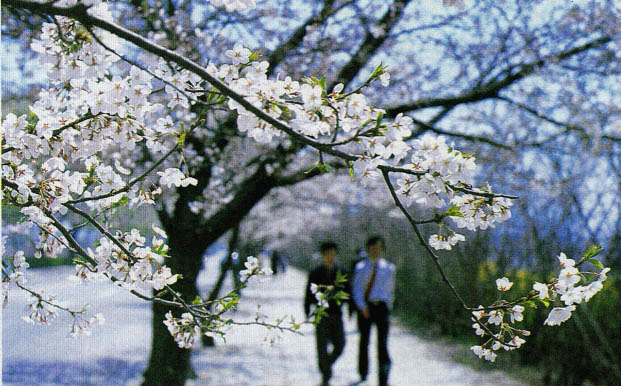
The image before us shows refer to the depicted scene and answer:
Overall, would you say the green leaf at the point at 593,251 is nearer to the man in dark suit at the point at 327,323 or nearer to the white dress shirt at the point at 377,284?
the man in dark suit at the point at 327,323

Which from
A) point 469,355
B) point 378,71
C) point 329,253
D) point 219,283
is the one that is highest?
point 378,71

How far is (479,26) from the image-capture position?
6035mm

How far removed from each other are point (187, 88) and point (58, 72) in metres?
0.45

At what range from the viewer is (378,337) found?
6250 mm

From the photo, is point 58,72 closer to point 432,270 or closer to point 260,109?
point 260,109

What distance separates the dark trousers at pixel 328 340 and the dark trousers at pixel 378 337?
320 mm

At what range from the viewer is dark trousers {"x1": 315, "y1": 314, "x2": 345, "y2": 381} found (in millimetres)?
6004

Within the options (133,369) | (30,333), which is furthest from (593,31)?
(30,333)

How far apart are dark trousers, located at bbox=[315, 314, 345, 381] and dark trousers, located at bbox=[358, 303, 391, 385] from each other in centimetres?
32

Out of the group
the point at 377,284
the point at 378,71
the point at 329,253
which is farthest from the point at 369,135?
the point at 377,284

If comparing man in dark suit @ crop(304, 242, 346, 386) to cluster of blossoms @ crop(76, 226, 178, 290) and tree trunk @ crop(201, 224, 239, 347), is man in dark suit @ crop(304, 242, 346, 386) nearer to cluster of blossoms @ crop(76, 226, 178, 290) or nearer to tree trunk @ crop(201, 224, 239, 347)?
tree trunk @ crop(201, 224, 239, 347)

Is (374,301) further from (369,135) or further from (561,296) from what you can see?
(369,135)

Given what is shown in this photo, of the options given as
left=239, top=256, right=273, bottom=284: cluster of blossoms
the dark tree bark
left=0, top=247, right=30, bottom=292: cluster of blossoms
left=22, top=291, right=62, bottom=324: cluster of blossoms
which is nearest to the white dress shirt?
the dark tree bark

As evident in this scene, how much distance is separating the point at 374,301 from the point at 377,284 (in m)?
0.19
